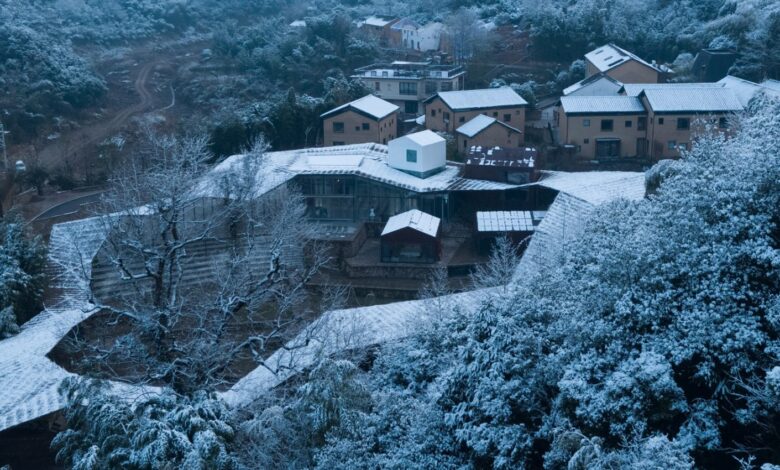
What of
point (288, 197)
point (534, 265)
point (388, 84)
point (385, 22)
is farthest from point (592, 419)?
point (385, 22)

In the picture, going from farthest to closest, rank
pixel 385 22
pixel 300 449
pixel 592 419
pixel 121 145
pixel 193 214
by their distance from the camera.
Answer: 1. pixel 385 22
2. pixel 121 145
3. pixel 193 214
4. pixel 300 449
5. pixel 592 419

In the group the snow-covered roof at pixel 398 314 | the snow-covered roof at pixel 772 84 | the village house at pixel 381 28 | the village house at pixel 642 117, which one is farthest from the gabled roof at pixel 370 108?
the village house at pixel 381 28

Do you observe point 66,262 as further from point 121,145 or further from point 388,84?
point 388,84

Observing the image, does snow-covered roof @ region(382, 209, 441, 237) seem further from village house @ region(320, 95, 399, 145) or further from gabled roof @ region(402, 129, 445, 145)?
village house @ region(320, 95, 399, 145)

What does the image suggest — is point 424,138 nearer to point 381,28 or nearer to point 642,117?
point 642,117

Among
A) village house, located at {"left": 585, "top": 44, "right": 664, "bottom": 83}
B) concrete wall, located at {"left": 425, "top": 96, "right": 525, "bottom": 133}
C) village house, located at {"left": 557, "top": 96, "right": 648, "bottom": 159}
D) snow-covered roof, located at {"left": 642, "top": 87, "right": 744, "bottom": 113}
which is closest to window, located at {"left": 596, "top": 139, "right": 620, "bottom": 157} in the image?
village house, located at {"left": 557, "top": 96, "right": 648, "bottom": 159}

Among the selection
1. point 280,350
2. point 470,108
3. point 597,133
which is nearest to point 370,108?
point 470,108
